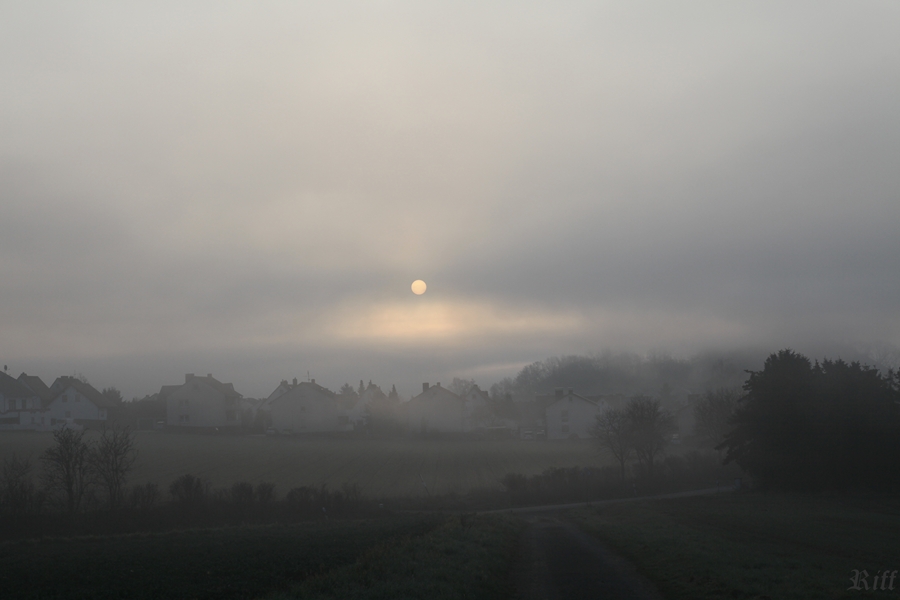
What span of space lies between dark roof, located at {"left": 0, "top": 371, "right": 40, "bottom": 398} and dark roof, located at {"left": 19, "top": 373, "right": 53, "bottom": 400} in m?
4.51

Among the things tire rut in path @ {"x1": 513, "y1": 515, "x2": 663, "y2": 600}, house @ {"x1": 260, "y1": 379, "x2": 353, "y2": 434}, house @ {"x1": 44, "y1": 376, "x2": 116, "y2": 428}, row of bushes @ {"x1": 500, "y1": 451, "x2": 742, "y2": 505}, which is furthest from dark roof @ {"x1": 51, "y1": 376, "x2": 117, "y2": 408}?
tire rut in path @ {"x1": 513, "y1": 515, "x2": 663, "y2": 600}

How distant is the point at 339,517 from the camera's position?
4391 centimetres

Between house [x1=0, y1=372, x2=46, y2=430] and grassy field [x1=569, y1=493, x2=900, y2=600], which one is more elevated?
house [x1=0, y1=372, x2=46, y2=430]

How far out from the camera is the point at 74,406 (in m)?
113

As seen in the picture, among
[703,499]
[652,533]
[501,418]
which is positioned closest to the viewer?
[652,533]

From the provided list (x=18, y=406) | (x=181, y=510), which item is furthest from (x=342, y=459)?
(x=18, y=406)

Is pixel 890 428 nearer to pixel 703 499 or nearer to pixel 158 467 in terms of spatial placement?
pixel 703 499

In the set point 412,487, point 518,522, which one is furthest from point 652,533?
point 412,487

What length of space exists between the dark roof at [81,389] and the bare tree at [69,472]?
255ft

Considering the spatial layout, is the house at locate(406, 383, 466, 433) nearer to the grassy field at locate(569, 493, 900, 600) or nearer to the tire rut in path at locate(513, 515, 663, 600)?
the grassy field at locate(569, 493, 900, 600)

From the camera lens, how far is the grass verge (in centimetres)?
1530

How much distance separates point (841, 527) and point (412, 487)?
35672mm

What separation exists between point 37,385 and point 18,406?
15276 millimetres

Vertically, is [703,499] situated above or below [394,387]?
below
